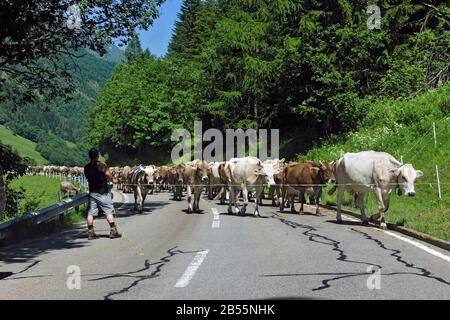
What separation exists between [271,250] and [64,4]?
34.1 ft

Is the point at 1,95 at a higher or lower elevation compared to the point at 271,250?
higher

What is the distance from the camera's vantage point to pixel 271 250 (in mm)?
9969

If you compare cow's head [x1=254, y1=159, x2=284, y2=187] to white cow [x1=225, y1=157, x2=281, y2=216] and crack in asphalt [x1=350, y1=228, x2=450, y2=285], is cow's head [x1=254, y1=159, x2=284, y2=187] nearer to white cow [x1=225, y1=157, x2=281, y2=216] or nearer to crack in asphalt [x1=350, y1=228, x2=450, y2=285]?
white cow [x1=225, y1=157, x2=281, y2=216]

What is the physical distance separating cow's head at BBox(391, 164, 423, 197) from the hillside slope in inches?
24.3

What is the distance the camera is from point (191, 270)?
7891 millimetres

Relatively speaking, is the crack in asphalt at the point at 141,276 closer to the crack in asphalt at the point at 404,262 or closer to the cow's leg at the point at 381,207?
the crack in asphalt at the point at 404,262

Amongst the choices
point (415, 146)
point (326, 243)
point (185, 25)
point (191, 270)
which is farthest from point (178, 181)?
point (185, 25)

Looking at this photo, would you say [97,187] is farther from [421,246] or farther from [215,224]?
[421,246]

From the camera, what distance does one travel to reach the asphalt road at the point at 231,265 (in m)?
6.47

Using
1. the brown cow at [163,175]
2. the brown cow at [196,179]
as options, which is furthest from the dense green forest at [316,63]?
the brown cow at [196,179]

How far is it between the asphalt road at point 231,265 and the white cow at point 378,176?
1335mm

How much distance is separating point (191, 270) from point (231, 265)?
712 millimetres
